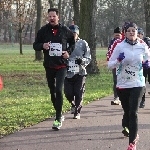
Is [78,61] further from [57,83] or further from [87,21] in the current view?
[87,21]

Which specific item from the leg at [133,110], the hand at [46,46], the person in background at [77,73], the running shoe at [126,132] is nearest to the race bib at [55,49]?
the hand at [46,46]

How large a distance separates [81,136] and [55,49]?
1.66 metres

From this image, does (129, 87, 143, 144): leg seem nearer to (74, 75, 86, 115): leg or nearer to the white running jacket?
the white running jacket

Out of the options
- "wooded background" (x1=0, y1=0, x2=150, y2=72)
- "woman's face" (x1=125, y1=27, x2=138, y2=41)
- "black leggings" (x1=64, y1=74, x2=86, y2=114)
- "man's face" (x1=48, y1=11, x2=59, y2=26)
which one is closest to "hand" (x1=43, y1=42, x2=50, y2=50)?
"man's face" (x1=48, y1=11, x2=59, y2=26)

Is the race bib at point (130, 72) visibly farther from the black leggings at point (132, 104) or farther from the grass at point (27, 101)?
the grass at point (27, 101)

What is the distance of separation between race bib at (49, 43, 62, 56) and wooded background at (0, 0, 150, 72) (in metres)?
8.68

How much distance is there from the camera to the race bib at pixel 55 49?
7863 millimetres

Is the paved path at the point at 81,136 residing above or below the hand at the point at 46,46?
below

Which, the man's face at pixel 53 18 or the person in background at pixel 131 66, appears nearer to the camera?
the person in background at pixel 131 66

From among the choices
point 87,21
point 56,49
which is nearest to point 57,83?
point 56,49

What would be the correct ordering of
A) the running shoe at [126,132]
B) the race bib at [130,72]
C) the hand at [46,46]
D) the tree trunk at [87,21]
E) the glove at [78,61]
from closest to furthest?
the race bib at [130,72] < the running shoe at [126,132] < the hand at [46,46] < the glove at [78,61] < the tree trunk at [87,21]

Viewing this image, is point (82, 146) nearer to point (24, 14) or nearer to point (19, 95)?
point (19, 95)

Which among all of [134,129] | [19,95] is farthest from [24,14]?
[134,129]

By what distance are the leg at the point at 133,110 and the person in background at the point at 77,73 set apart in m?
2.75
